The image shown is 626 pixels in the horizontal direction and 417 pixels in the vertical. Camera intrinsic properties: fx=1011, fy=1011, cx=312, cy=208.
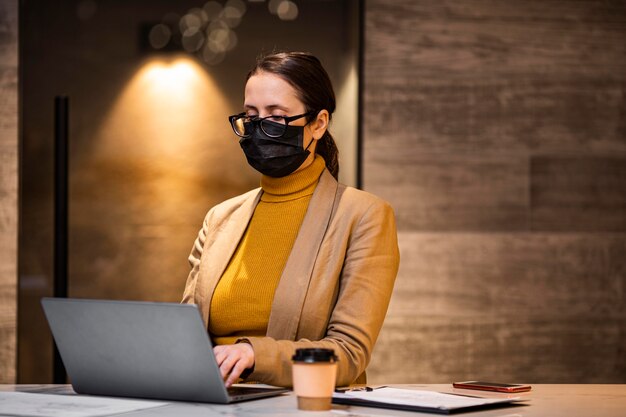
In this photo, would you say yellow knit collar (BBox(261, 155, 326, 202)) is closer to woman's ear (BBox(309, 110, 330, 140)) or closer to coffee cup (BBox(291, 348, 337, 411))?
woman's ear (BBox(309, 110, 330, 140))

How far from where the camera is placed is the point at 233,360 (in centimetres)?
198

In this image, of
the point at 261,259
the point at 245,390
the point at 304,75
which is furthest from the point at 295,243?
the point at 245,390

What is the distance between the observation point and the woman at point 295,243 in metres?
2.31

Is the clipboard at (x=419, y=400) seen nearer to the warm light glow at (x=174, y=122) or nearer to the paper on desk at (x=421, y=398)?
the paper on desk at (x=421, y=398)

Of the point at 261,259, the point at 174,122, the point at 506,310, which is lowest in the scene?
the point at 506,310

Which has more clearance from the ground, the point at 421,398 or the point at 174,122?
the point at 174,122

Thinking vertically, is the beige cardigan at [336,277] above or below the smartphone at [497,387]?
above

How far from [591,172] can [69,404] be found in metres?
2.82

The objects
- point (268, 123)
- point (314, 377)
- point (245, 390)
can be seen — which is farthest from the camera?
point (268, 123)

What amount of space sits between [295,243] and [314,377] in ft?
2.45

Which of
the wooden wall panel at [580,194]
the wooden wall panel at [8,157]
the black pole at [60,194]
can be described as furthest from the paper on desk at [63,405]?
the wooden wall panel at [580,194]

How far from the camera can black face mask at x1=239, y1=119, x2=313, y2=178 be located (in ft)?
8.07

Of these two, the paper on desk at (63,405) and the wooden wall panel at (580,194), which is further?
the wooden wall panel at (580,194)

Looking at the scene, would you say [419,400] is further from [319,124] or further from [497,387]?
[319,124]
